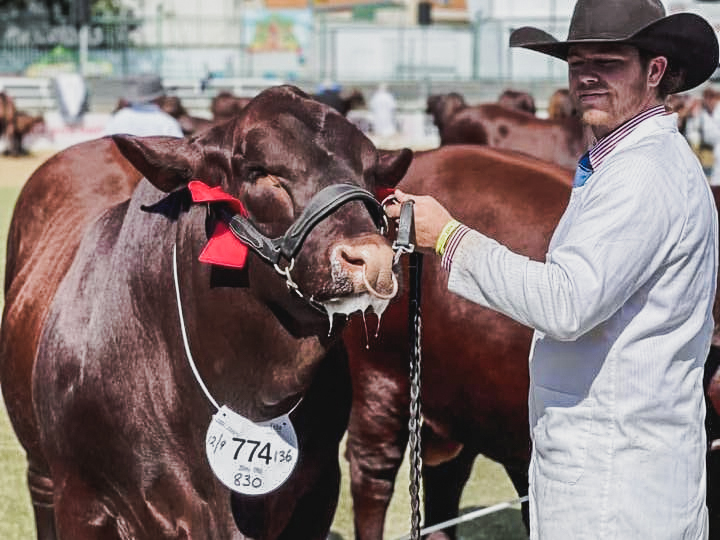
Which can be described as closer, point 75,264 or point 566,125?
point 75,264

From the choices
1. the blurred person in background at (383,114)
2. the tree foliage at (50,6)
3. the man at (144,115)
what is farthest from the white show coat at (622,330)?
the tree foliage at (50,6)

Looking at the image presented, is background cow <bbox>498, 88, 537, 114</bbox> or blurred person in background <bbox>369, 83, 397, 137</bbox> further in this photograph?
blurred person in background <bbox>369, 83, 397, 137</bbox>

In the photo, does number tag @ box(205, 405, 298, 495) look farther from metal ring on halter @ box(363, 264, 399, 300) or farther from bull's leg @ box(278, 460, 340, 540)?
metal ring on halter @ box(363, 264, 399, 300)

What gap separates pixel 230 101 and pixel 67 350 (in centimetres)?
1500

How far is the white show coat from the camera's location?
2.72 m

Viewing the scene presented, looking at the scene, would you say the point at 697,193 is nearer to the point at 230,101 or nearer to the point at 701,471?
the point at 701,471

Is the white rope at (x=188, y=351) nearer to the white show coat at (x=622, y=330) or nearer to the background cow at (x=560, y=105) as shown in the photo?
the white show coat at (x=622, y=330)

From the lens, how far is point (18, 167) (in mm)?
24891

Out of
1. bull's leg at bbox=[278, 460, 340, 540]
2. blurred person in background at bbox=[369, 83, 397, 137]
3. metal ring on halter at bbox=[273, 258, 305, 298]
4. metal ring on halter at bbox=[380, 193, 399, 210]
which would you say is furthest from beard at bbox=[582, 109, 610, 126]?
blurred person in background at bbox=[369, 83, 397, 137]

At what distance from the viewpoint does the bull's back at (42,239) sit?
14.6 ft

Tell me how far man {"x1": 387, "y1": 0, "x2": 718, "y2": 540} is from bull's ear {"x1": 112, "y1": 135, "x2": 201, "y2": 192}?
68cm

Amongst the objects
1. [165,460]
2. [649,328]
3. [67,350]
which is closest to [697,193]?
[649,328]

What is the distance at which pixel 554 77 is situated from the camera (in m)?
37.1

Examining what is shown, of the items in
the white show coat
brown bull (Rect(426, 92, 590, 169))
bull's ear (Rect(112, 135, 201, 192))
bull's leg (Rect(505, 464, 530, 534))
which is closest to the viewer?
the white show coat
